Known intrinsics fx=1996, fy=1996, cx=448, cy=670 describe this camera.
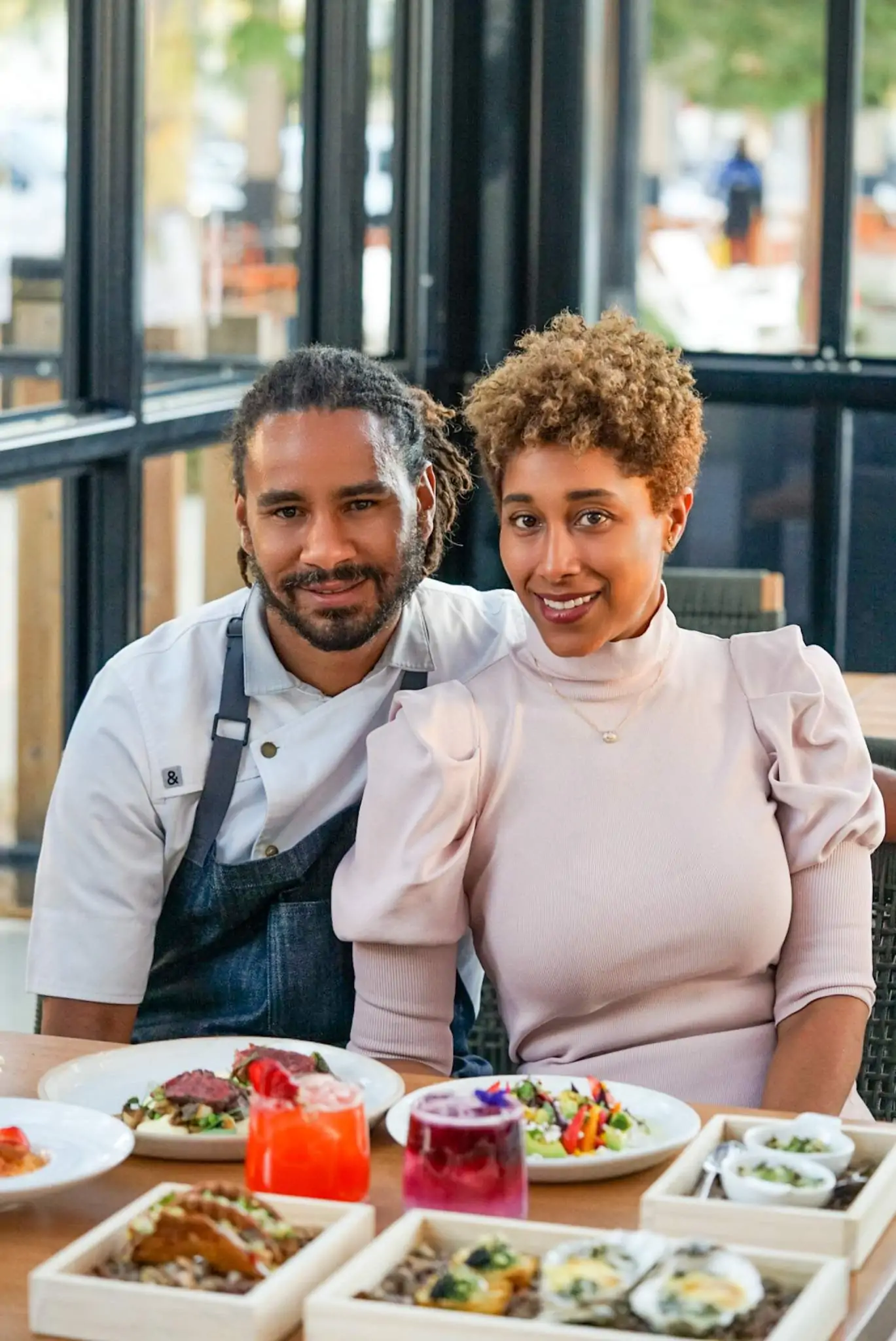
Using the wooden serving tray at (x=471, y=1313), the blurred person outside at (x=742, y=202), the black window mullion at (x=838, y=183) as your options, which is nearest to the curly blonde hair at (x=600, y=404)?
the wooden serving tray at (x=471, y=1313)

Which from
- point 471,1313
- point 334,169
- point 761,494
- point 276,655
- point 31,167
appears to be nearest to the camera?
point 471,1313

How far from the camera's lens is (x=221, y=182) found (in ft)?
12.1

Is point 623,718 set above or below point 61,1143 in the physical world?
above

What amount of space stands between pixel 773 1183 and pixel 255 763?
0.81 meters

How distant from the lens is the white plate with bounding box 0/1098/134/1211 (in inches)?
53.3

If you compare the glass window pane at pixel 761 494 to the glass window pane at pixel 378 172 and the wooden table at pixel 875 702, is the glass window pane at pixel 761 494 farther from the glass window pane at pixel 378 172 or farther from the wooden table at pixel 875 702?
the wooden table at pixel 875 702

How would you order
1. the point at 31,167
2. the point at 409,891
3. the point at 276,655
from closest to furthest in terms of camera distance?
the point at 409,891 < the point at 276,655 < the point at 31,167

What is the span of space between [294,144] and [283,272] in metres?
0.26

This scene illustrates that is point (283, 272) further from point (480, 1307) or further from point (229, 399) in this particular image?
point (480, 1307)

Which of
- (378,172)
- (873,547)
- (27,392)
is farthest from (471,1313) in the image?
(873,547)

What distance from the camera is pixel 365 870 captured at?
6.00ft

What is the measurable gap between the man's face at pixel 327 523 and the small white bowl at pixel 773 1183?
79 centimetres

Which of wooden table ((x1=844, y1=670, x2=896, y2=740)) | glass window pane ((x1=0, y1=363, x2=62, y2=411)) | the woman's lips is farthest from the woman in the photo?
glass window pane ((x1=0, y1=363, x2=62, y2=411))

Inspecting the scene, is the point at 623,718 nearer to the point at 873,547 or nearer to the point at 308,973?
the point at 308,973
